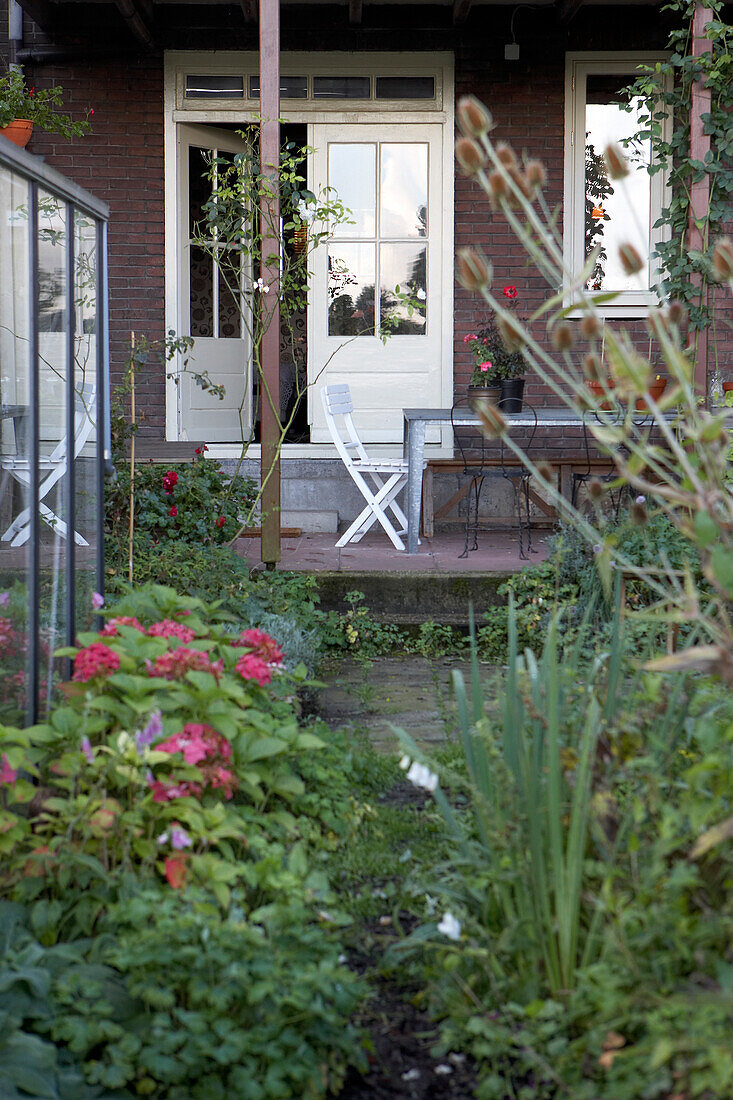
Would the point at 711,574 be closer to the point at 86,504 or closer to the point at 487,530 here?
the point at 86,504

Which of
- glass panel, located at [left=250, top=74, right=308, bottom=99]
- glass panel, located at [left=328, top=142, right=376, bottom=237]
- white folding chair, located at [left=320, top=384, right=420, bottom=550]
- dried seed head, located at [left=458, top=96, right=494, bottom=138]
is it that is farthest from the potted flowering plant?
dried seed head, located at [left=458, top=96, right=494, bottom=138]

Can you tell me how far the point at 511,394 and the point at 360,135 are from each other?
2413 mm

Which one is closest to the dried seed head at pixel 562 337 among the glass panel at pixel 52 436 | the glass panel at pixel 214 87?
the glass panel at pixel 52 436

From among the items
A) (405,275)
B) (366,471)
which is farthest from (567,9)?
(366,471)

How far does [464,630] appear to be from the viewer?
545 cm

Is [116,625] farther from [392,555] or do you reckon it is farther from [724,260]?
[392,555]

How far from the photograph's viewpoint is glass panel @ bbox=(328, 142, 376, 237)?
7629 millimetres

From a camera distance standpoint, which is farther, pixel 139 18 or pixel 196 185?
pixel 196 185

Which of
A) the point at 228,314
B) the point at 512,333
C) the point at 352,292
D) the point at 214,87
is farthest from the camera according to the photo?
the point at 228,314

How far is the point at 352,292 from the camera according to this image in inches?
306

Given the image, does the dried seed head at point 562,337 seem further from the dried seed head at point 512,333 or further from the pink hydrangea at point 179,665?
the pink hydrangea at point 179,665

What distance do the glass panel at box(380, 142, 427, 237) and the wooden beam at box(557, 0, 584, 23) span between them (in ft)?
3.71

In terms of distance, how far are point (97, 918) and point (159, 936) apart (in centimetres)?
41

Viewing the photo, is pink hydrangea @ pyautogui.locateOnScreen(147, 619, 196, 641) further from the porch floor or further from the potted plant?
the potted plant
